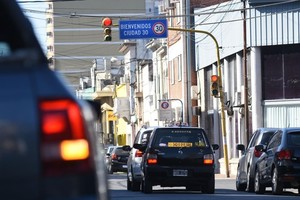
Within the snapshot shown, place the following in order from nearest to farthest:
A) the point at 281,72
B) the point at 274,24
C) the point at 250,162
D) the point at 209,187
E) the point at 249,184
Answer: the point at 209,187 < the point at 249,184 < the point at 250,162 < the point at 274,24 < the point at 281,72

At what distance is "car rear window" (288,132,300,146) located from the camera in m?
23.0

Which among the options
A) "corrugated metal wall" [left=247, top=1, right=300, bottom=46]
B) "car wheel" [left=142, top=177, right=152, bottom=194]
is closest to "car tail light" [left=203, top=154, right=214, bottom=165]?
"car wheel" [left=142, top=177, right=152, bottom=194]

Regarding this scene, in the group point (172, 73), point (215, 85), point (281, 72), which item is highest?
point (172, 73)

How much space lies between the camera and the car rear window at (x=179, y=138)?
2405 cm

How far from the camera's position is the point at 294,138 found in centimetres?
2316

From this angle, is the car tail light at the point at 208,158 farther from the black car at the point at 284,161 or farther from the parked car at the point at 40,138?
the parked car at the point at 40,138

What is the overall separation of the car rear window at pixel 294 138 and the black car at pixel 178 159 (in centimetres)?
209

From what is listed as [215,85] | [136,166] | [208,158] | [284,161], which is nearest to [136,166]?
[136,166]

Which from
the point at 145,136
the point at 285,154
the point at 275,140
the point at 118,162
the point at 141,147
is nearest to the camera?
the point at 285,154

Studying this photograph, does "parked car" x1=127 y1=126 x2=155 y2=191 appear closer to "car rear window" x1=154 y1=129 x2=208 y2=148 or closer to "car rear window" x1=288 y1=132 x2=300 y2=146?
"car rear window" x1=154 y1=129 x2=208 y2=148

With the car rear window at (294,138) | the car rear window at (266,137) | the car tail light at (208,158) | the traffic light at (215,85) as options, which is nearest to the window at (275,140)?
the car rear window at (294,138)

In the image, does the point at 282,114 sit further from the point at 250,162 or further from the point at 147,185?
the point at 147,185

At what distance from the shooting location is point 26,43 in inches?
167

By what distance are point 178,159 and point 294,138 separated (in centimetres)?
285
